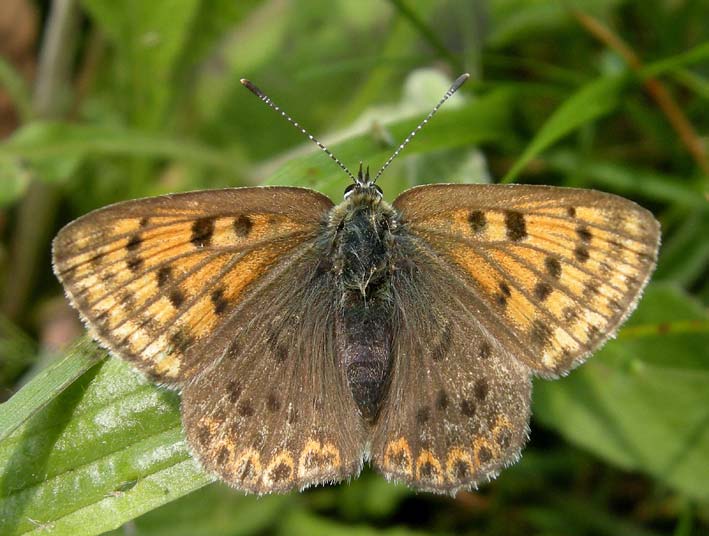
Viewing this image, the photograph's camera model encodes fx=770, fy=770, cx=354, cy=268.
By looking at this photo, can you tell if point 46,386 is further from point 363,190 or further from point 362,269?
point 363,190

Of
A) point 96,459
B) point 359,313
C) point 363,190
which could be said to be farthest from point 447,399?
point 96,459

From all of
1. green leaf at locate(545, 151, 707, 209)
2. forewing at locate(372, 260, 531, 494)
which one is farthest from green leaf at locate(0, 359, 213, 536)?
green leaf at locate(545, 151, 707, 209)

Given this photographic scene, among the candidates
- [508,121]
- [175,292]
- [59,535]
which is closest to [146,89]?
[508,121]

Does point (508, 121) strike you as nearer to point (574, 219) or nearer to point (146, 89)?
point (574, 219)

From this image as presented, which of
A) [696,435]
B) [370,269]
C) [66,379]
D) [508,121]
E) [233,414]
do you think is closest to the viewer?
[66,379]

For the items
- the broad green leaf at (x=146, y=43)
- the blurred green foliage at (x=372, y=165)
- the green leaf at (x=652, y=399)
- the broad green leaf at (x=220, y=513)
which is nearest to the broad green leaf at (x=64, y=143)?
the blurred green foliage at (x=372, y=165)

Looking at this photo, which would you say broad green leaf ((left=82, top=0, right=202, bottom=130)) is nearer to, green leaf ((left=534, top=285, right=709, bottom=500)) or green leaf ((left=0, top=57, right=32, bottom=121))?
green leaf ((left=0, top=57, right=32, bottom=121))

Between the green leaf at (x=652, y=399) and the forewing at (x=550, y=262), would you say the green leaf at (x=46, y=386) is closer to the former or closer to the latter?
the forewing at (x=550, y=262)
